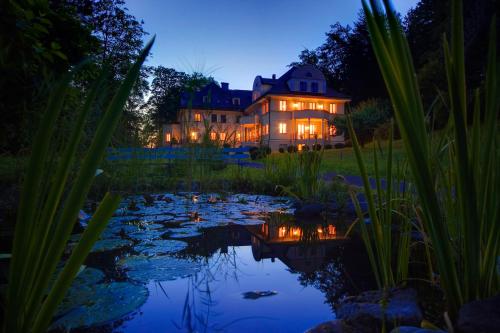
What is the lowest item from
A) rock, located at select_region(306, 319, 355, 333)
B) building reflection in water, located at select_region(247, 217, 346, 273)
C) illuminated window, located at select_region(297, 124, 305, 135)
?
building reflection in water, located at select_region(247, 217, 346, 273)

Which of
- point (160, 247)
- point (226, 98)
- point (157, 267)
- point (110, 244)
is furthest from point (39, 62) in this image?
point (226, 98)

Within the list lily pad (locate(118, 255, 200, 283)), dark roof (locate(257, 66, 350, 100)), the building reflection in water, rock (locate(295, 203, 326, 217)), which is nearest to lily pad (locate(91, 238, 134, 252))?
lily pad (locate(118, 255, 200, 283))

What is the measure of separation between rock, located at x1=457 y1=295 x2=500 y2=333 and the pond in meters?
0.52

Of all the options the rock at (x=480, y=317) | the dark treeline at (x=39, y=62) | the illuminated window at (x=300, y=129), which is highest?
the illuminated window at (x=300, y=129)

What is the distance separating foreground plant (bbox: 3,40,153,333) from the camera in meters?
0.54

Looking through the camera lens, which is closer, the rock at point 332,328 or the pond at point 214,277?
the rock at point 332,328

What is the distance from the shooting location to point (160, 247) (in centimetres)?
217

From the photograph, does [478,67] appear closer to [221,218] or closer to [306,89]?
[306,89]

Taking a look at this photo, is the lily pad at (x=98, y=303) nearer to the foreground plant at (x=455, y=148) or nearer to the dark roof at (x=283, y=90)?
the foreground plant at (x=455, y=148)

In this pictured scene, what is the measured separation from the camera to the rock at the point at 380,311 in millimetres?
1132

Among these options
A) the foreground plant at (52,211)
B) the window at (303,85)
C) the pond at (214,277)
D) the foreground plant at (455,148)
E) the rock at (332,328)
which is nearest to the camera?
the foreground plant at (52,211)

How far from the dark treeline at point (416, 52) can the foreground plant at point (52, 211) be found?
50.8 ft

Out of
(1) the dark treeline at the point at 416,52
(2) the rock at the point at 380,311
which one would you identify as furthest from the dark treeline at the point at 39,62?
(1) the dark treeline at the point at 416,52

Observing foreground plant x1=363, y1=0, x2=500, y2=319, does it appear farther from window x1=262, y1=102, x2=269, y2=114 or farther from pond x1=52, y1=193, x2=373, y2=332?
window x1=262, y1=102, x2=269, y2=114
